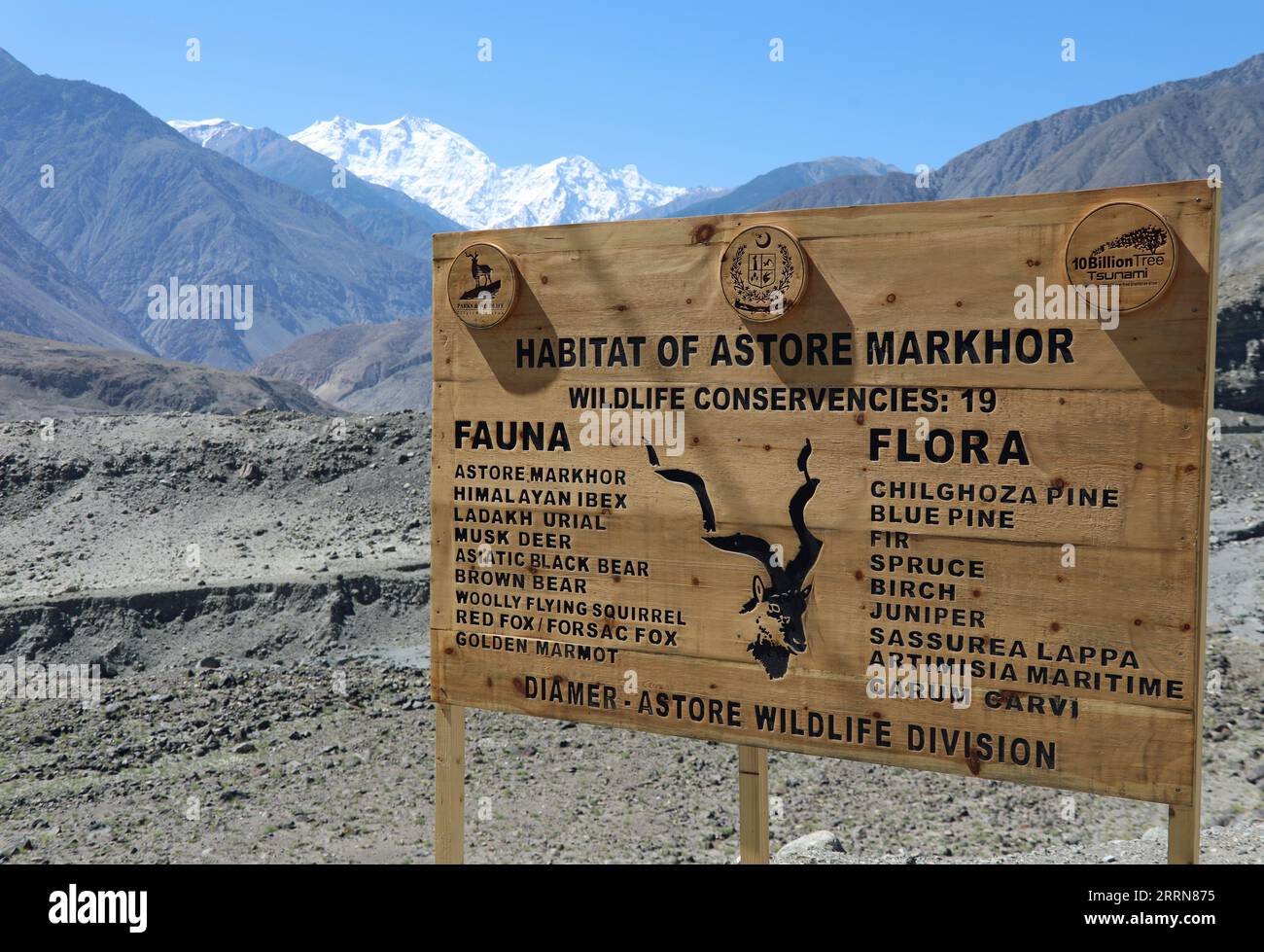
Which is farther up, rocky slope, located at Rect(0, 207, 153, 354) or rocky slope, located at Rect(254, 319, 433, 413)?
rocky slope, located at Rect(0, 207, 153, 354)

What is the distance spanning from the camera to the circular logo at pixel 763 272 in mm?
3988

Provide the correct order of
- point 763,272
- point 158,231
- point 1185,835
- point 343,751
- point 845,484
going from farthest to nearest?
1. point 158,231
2. point 343,751
3. point 763,272
4. point 845,484
5. point 1185,835

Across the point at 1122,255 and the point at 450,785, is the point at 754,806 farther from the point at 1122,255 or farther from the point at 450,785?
the point at 1122,255

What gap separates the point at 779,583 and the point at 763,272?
47.6 inches

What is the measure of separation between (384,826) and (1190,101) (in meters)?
162

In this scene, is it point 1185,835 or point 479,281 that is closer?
point 1185,835

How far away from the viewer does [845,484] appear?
3.95 m

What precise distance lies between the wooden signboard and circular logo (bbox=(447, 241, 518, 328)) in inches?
0.6

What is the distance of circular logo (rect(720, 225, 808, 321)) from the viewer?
13.1 ft

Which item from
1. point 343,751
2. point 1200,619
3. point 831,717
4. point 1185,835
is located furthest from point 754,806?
point 343,751

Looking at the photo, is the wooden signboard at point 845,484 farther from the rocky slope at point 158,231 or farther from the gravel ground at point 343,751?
the rocky slope at point 158,231

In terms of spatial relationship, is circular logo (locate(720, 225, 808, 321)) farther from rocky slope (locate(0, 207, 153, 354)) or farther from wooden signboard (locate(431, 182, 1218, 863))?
rocky slope (locate(0, 207, 153, 354))

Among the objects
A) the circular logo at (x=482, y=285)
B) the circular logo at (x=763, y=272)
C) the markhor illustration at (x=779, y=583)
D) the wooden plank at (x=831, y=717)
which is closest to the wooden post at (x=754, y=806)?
the wooden plank at (x=831, y=717)

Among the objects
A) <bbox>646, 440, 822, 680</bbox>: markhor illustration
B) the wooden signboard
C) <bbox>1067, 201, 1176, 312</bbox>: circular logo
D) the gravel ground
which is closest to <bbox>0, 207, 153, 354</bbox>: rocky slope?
the gravel ground
